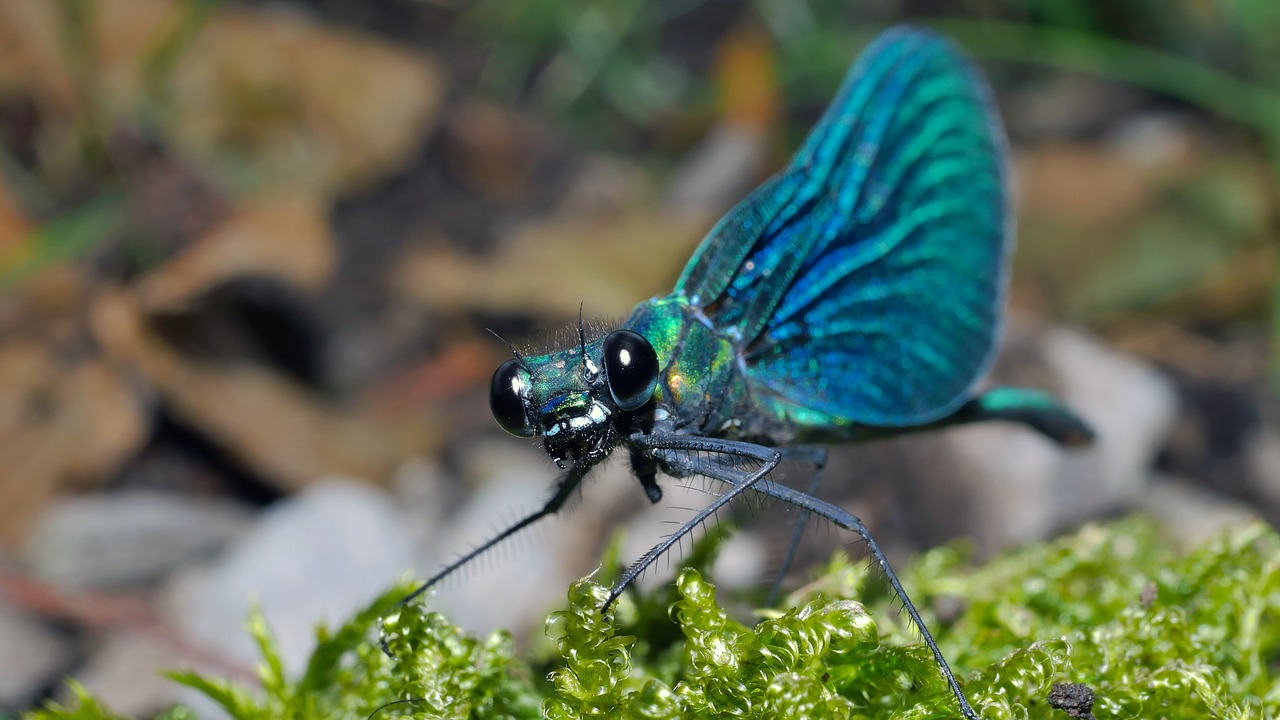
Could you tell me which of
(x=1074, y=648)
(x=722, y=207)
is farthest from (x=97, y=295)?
(x=1074, y=648)

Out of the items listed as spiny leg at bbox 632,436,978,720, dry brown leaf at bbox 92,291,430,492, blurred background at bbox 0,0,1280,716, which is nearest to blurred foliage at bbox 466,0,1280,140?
blurred background at bbox 0,0,1280,716

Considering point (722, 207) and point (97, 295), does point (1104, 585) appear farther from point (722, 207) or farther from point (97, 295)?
point (97, 295)

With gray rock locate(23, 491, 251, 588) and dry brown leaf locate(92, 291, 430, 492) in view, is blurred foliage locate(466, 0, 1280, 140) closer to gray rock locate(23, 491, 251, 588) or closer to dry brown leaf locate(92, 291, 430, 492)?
dry brown leaf locate(92, 291, 430, 492)

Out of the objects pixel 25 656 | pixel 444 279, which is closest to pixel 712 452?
pixel 25 656

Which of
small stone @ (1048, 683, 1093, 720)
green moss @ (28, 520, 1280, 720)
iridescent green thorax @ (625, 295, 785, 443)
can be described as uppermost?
iridescent green thorax @ (625, 295, 785, 443)

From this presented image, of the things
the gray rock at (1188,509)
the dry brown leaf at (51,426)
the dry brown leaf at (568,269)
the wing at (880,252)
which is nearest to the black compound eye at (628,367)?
the wing at (880,252)

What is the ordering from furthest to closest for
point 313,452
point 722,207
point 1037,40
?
point 1037,40, point 722,207, point 313,452

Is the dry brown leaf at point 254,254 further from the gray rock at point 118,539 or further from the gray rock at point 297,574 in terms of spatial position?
the gray rock at point 297,574
